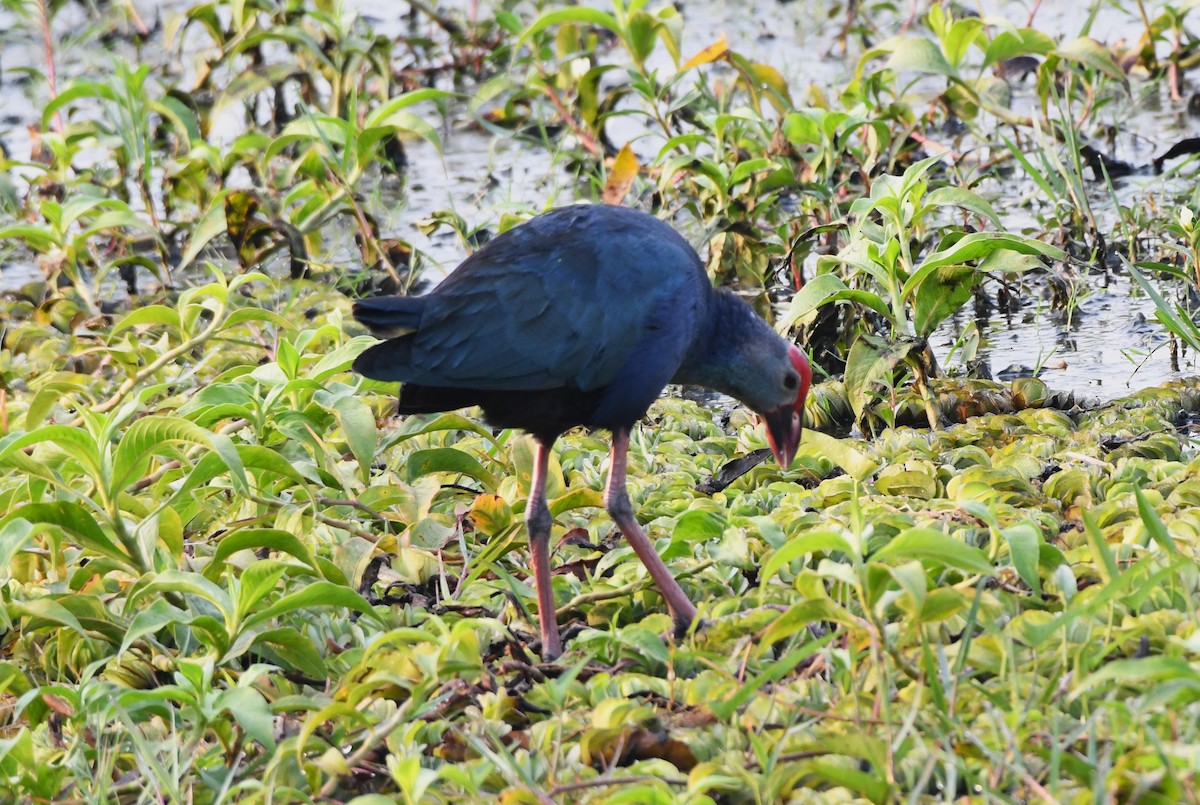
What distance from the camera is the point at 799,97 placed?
7.13 metres

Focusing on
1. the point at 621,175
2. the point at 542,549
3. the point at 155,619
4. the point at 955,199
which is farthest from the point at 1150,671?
the point at 621,175

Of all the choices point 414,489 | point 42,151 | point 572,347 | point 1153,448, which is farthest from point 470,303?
point 42,151

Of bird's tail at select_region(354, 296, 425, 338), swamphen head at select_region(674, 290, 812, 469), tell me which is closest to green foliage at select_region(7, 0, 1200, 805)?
swamphen head at select_region(674, 290, 812, 469)

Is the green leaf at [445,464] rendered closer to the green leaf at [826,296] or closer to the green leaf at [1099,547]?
the green leaf at [826,296]

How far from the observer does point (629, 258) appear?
316 cm

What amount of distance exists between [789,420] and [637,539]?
0.74 metres

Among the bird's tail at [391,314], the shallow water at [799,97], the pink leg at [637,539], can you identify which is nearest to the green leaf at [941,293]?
the shallow water at [799,97]

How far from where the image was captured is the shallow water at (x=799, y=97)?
181 inches

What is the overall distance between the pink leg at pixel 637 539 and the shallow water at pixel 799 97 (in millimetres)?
1667

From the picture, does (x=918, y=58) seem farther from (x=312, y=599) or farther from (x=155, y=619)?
(x=155, y=619)

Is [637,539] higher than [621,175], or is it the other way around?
[621,175]

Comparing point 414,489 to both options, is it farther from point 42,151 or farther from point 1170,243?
point 42,151

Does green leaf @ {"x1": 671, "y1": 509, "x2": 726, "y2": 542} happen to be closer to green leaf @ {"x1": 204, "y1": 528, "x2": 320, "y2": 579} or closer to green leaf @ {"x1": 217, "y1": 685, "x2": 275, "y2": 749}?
green leaf @ {"x1": 204, "y1": 528, "x2": 320, "y2": 579}

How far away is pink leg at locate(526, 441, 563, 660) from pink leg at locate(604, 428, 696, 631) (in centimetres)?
14
